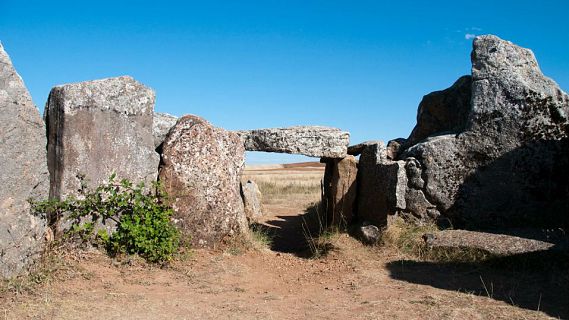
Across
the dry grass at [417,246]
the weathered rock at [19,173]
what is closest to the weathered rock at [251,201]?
the dry grass at [417,246]

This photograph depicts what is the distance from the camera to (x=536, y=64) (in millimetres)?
9844

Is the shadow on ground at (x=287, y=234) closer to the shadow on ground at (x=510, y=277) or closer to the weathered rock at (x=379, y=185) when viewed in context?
the weathered rock at (x=379, y=185)

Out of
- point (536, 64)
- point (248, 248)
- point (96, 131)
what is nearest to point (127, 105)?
point (96, 131)

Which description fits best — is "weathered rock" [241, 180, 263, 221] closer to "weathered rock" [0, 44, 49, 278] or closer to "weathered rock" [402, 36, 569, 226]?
"weathered rock" [402, 36, 569, 226]

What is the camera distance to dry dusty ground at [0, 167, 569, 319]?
605 cm

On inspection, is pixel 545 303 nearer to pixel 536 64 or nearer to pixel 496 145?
pixel 496 145

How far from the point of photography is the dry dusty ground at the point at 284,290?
605cm

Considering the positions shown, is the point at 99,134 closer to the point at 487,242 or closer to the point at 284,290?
the point at 284,290

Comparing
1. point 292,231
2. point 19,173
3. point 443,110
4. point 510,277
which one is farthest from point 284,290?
point 443,110

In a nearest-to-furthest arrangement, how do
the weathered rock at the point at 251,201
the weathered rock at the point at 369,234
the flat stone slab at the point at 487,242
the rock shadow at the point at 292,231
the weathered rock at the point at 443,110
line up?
the flat stone slab at the point at 487,242, the weathered rock at the point at 369,234, the rock shadow at the point at 292,231, the weathered rock at the point at 443,110, the weathered rock at the point at 251,201

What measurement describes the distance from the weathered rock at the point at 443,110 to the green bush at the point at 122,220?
5.37 meters

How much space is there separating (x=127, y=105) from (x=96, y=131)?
0.61 m

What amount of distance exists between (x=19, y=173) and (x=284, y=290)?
11.8 ft

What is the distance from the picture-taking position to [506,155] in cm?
938
